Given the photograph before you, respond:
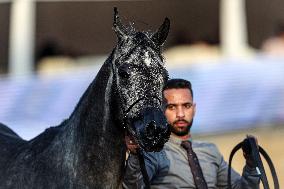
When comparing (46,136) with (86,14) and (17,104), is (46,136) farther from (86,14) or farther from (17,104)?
(86,14)

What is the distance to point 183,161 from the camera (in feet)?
18.3

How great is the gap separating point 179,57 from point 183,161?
8.82 meters

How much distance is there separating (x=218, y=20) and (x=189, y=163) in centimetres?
1041

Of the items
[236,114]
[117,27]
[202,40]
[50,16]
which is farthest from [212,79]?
[117,27]

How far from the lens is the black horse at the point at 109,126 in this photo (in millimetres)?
4723

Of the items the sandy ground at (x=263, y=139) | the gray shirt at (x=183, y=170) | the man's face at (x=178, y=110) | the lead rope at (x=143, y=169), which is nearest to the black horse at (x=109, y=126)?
the lead rope at (x=143, y=169)

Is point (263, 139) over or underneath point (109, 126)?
over

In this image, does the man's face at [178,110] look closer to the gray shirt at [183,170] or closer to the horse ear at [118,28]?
the gray shirt at [183,170]

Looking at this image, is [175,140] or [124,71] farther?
[175,140]

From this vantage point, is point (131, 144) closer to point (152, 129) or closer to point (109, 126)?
point (109, 126)

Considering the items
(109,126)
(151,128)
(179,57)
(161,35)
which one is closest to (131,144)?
(109,126)

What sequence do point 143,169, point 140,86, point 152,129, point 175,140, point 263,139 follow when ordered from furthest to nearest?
point 263,139 < point 175,140 < point 143,169 < point 140,86 < point 152,129

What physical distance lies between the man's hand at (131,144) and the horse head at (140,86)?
12 centimetres

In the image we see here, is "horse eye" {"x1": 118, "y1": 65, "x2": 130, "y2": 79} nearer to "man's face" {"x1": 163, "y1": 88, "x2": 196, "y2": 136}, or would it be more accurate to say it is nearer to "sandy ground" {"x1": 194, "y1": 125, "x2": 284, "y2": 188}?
"man's face" {"x1": 163, "y1": 88, "x2": 196, "y2": 136}
